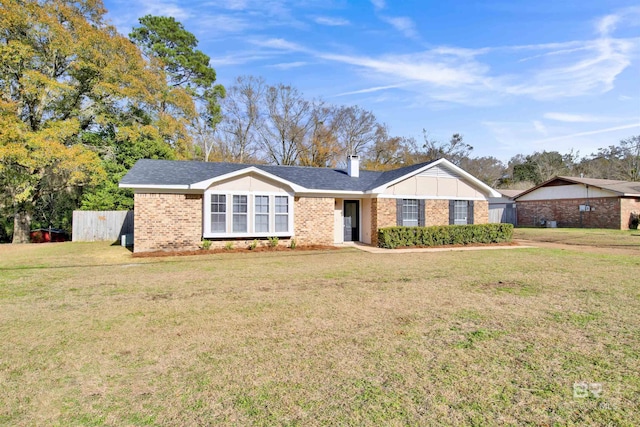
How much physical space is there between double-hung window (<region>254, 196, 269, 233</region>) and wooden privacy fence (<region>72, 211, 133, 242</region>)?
27.4 ft

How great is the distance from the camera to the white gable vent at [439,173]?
1683cm

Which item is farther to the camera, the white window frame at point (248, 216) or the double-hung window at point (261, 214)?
the double-hung window at point (261, 214)

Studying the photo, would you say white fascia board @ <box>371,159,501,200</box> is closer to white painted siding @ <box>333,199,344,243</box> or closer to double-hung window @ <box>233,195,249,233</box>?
white painted siding @ <box>333,199,344,243</box>

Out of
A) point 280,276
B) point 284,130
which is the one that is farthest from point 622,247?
point 284,130

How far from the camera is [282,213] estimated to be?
1468cm

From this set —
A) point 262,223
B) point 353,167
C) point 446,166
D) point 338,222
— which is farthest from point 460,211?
point 262,223

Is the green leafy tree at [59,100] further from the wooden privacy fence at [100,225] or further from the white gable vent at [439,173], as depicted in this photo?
the white gable vent at [439,173]

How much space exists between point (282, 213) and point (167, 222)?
4.35m

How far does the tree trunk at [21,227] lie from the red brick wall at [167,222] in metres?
10.9

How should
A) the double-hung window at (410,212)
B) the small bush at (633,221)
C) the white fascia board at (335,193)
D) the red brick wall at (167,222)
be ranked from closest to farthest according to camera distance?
the red brick wall at (167,222), the white fascia board at (335,193), the double-hung window at (410,212), the small bush at (633,221)

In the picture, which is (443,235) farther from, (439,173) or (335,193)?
(335,193)

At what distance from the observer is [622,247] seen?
15.2 m

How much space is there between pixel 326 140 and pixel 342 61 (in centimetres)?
1643

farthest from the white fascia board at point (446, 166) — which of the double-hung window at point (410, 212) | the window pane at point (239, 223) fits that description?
the window pane at point (239, 223)
